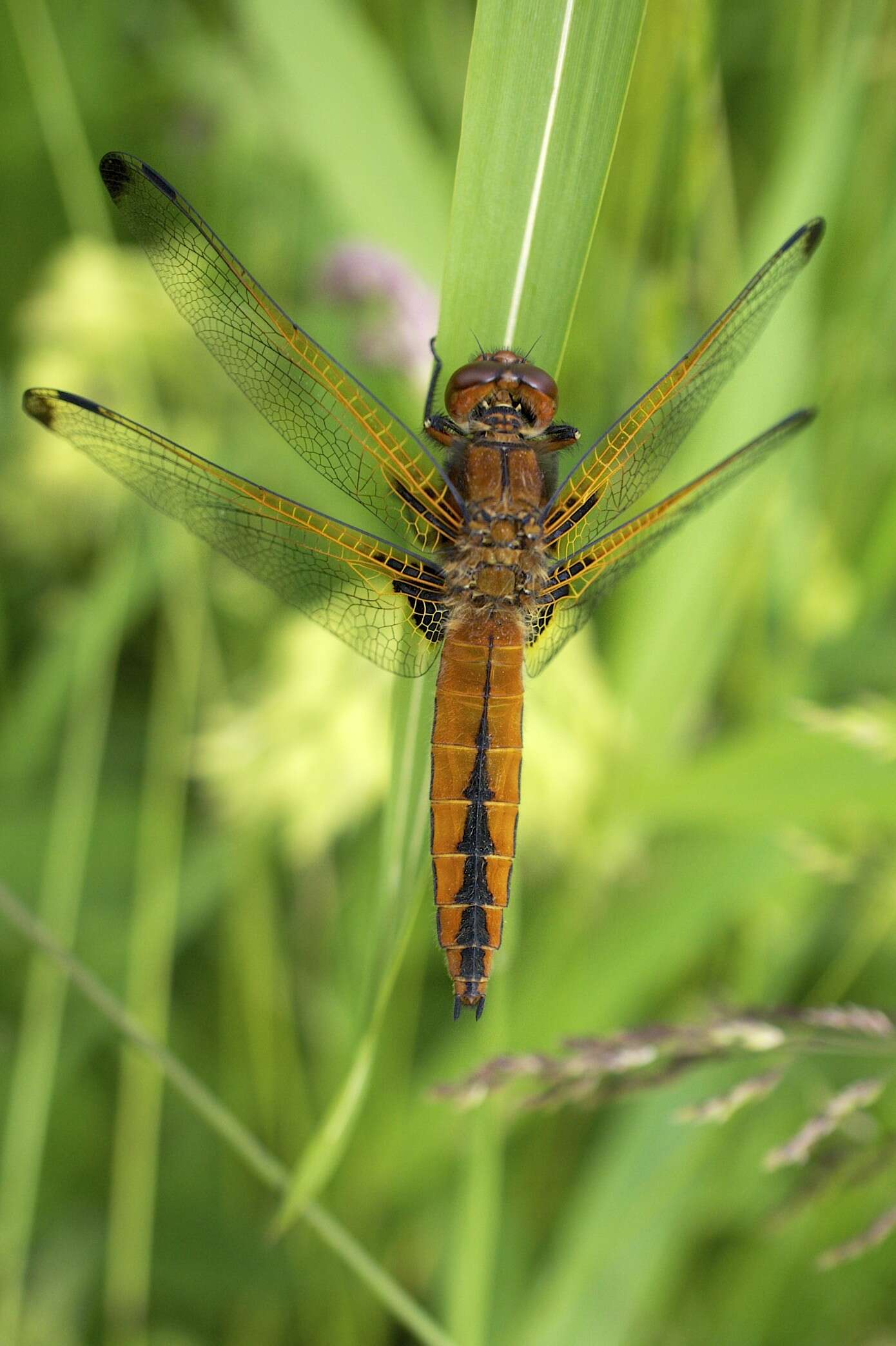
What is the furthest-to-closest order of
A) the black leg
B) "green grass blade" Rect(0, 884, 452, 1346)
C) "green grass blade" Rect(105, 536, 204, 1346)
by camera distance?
1. "green grass blade" Rect(105, 536, 204, 1346)
2. the black leg
3. "green grass blade" Rect(0, 884, 452, 1346)

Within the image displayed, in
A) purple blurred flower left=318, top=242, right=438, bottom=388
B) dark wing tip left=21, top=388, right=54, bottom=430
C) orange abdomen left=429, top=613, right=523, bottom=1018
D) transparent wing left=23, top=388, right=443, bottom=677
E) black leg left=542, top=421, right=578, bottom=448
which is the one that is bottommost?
orange abdomen left=429, top=613, right=523, bottom=1018

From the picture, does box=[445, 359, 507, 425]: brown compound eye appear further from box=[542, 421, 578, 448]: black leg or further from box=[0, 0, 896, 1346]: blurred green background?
box=[0, 0, 896, 1346]: blurred green background

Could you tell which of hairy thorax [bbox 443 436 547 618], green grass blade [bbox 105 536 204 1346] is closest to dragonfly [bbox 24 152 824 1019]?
hairy thorax [bbox 443 436 547 618]

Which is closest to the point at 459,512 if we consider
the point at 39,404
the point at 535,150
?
the point at 535,150

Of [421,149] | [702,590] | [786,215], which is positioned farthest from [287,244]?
[702,590]

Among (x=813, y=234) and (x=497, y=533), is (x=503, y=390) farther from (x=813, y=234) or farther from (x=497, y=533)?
(x=813, y=234)

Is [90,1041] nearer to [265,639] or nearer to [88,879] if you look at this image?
[88,879]

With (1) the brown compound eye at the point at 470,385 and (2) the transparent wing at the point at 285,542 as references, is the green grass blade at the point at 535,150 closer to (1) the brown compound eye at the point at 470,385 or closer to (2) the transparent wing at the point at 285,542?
(1) the brown compound eye at the point at 470,385
